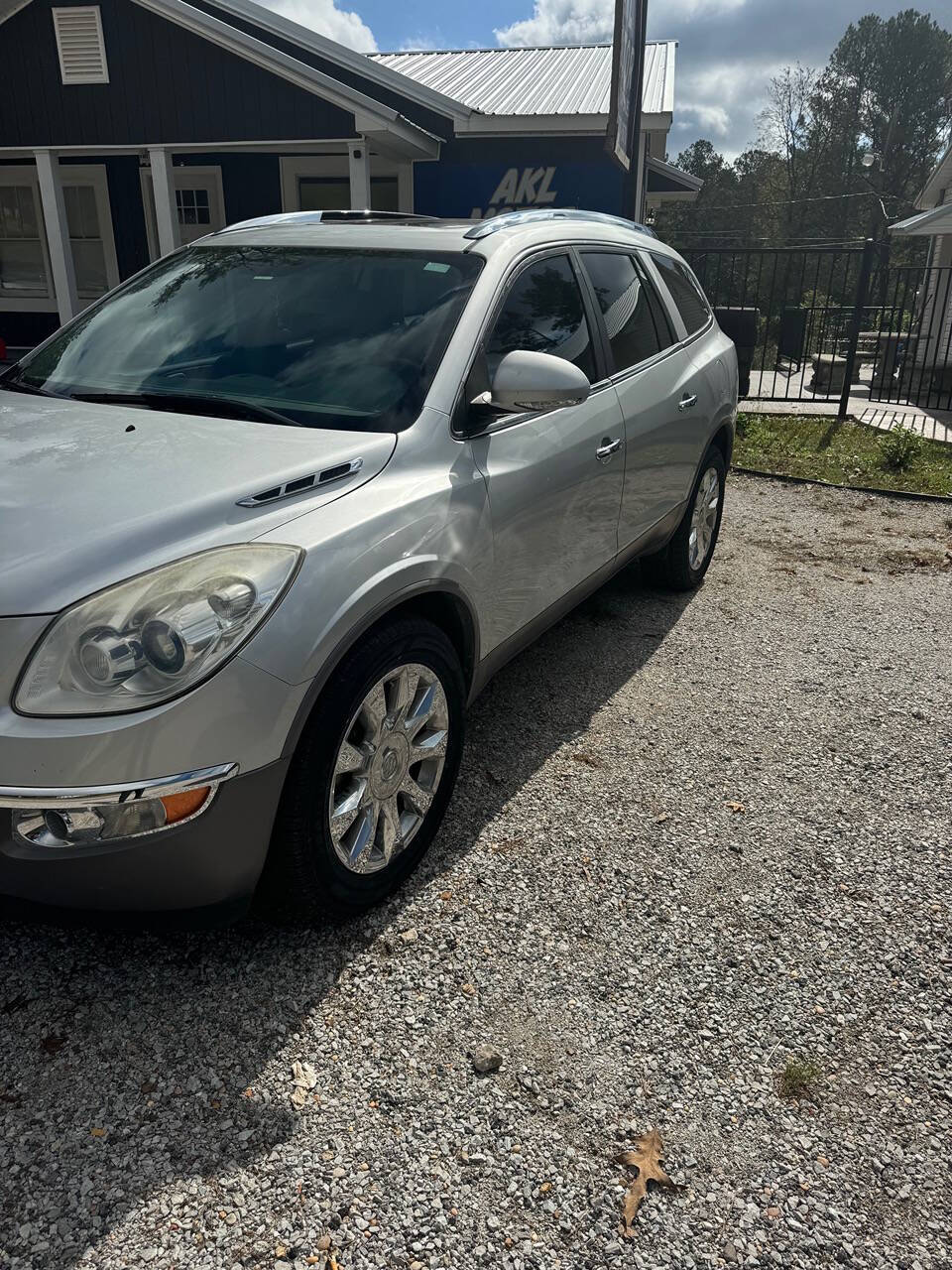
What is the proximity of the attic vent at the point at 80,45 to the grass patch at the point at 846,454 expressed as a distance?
8863 mm

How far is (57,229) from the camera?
1231 cm

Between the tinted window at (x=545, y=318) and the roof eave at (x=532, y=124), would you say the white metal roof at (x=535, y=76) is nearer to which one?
the roof eave at (x=532, y=124)

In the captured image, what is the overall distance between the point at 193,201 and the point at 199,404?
1330cm

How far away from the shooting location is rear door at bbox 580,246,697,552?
161 inches

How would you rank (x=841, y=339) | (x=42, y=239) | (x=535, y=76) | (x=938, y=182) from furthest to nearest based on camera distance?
(x=841, y=339)
(x=938, y=182)
(x=535, y=76)
(x=42, y=239)

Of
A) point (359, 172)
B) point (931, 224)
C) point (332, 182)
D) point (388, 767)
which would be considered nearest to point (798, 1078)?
point (388, 767)

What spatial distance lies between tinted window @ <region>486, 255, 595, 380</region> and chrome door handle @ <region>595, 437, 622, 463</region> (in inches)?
10.1

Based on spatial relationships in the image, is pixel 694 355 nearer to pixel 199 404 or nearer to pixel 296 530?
pixel 199 404

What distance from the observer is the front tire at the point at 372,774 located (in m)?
2.40

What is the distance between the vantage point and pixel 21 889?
6.91 feet

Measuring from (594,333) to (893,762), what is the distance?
2061mm

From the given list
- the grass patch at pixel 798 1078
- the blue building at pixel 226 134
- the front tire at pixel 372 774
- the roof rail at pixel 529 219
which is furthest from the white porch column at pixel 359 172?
the grass patch at pixel 798 1078

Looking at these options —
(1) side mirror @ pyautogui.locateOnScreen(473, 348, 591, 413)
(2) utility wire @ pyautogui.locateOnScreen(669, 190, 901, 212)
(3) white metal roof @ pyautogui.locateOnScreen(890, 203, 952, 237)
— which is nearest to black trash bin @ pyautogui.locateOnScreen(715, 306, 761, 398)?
(3) white metal roof @ pyautogui.locateOnScreen(890, 203, 952, 237)

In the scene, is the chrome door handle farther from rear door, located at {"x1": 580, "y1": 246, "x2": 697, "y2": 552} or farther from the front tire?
the front tire
